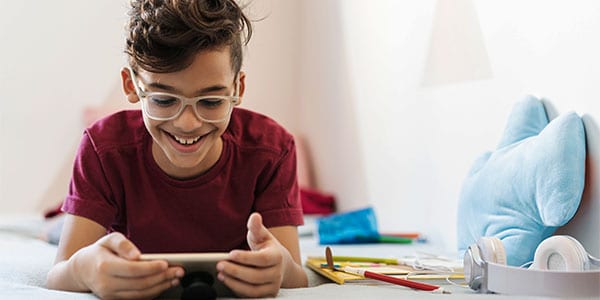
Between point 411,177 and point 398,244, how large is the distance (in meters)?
0.25

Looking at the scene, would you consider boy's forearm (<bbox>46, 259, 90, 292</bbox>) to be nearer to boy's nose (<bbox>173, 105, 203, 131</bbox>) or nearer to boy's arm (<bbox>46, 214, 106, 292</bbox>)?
boy's arm (<bbox>46, 214, 106, 292</bbox>)

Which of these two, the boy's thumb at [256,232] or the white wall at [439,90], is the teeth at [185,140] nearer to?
the boy's thumb at [256,232]

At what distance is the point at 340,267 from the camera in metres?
1.34

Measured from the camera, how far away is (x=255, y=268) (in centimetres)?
99

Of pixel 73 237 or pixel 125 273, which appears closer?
pixel 125 273

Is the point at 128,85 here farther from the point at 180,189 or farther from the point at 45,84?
the point at 45,84

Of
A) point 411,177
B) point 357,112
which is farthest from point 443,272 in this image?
point 357,112

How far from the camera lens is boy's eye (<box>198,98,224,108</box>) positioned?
1194mm

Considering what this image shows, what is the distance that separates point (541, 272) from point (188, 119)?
554 mm

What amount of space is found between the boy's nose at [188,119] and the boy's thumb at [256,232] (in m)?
0.23

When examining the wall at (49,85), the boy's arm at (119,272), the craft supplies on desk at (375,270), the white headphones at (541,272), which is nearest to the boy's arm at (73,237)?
the boy's arm at (119,272)

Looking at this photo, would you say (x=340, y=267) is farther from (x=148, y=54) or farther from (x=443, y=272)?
(x=148, y=54)

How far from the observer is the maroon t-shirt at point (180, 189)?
1349 millimetres

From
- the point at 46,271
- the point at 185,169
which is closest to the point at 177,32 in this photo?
the point at 185,169
